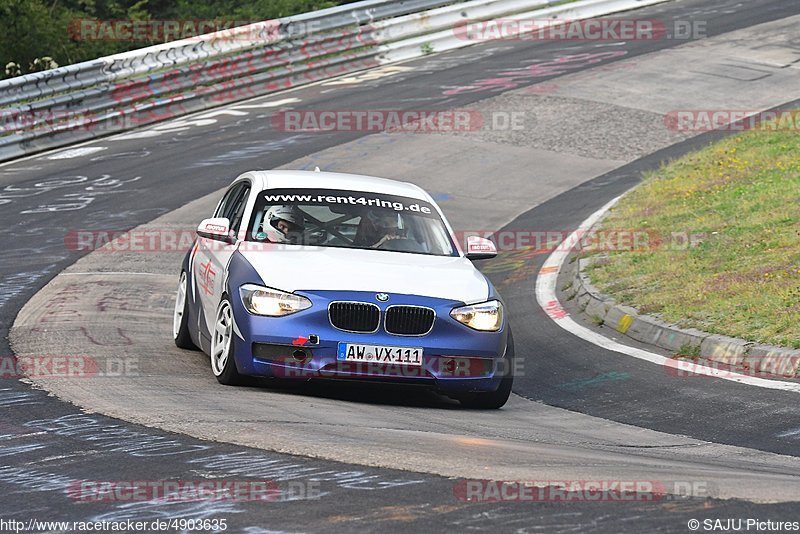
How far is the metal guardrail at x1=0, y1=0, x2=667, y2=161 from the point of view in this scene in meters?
22.1

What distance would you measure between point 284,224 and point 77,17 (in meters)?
20.5

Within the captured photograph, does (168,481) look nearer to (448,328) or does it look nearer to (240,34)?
(448,328)

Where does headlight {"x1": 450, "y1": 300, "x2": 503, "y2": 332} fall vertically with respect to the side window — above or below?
below

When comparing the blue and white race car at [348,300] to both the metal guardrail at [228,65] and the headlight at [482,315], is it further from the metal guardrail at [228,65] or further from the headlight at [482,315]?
the metal guardrail at [228,65]

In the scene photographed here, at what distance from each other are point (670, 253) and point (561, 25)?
726 inches

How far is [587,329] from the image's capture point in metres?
12.5

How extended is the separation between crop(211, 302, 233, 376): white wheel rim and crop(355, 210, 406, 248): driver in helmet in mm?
1218

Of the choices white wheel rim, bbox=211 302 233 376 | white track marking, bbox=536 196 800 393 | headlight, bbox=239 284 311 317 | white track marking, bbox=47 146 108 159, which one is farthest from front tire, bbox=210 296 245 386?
white track marking, bbox=47 146 108 159

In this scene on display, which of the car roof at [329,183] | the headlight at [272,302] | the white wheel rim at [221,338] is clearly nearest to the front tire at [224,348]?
the white wheel rim at [221,338]

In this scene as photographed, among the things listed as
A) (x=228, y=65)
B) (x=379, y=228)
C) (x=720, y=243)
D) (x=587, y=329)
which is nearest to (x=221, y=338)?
(x=379, y=228)

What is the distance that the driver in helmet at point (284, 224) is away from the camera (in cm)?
1005

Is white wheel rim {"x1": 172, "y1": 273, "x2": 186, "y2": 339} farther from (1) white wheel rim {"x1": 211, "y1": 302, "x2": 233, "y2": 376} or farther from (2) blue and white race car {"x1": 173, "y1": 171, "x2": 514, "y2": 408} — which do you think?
(1) white wheel rim {"x1": 211, "y1": 302, "x2": 233, "y2": 376}

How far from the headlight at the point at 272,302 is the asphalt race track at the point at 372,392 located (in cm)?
55

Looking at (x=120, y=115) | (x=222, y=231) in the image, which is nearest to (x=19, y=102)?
(x=120, y=115)
